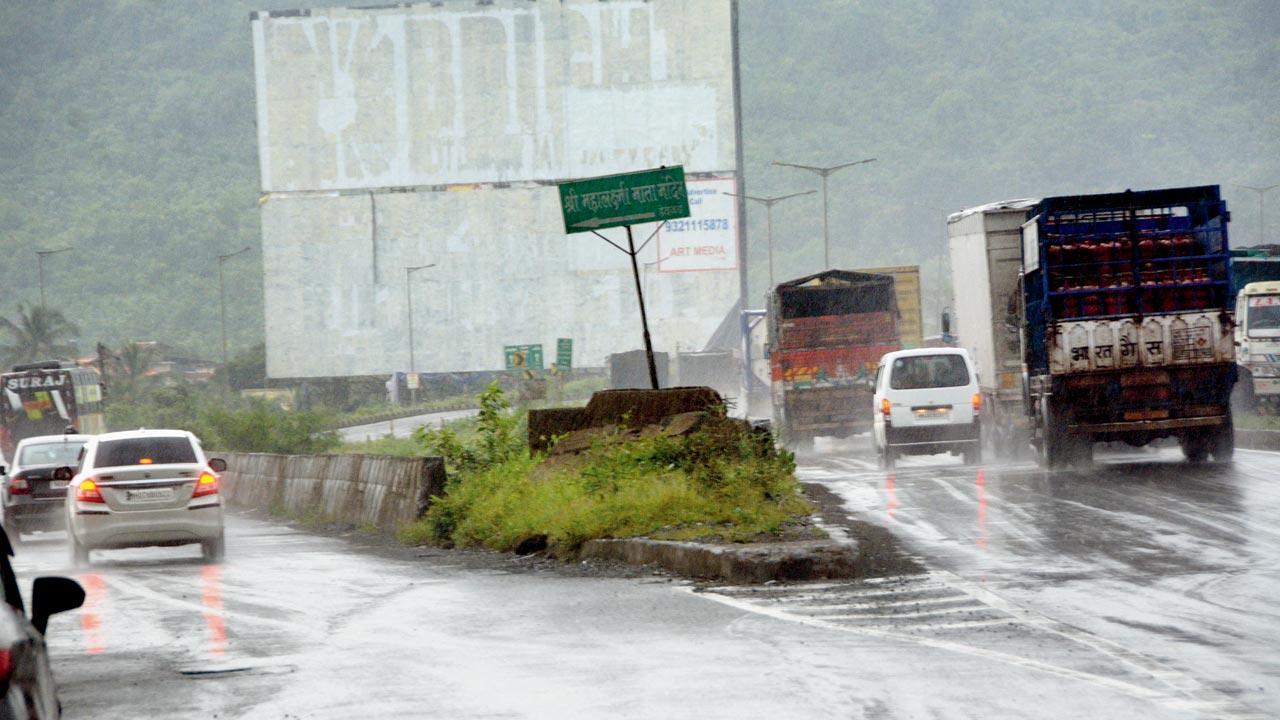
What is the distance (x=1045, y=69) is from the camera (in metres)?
199

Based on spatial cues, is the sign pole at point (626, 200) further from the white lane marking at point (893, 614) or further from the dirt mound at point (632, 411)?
the white lane marking at point (893, 614)

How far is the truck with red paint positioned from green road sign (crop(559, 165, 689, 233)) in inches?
628

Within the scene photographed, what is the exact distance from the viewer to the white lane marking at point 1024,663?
798 cm

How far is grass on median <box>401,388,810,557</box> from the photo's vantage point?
16.6 meters

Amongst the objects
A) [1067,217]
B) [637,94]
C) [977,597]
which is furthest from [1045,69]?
[977,597]

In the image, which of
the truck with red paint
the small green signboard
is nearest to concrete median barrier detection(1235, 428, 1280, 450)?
the truck with red paint

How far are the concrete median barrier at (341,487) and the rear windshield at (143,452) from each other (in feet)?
9.58

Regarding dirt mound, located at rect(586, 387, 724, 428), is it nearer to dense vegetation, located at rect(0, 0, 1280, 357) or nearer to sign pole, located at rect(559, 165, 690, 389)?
sign pole, located at rect(559, 165, 690, 389)

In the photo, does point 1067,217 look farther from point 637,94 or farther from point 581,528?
point 637,94

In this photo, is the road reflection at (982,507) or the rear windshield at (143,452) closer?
the road reflection at (982,507)

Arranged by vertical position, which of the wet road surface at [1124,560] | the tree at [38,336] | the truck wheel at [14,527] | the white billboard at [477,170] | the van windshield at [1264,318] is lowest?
the truck wheel at [14,527]

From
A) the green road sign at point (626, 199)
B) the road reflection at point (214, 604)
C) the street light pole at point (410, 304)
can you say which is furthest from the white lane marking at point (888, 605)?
the street light pole at point (410, 304)

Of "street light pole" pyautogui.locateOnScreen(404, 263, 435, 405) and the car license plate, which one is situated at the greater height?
"street light pole" pyautogui.locateOnScreen(404, 263, 435, 405)

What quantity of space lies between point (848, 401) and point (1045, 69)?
551ft
